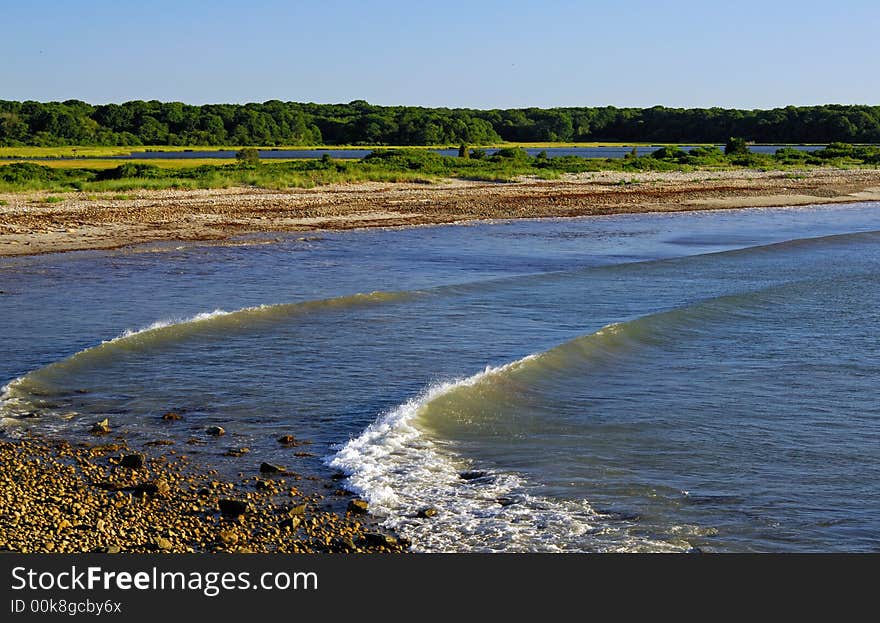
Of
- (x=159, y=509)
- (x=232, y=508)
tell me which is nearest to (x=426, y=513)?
(x=232, y=508)

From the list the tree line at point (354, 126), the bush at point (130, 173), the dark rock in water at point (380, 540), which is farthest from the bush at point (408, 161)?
the tree line at point (354, 126)

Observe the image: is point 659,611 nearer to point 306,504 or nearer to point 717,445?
point 306,504

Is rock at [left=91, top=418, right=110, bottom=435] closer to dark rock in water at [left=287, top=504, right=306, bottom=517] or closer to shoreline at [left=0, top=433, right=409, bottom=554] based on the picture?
shoreline at [left=0, top=433, right=409, bottom=554]

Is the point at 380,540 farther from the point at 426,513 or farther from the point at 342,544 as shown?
the point at 426,513

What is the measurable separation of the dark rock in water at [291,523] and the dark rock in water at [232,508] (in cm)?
35

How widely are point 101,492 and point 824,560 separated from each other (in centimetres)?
545

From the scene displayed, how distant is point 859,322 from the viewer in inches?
673

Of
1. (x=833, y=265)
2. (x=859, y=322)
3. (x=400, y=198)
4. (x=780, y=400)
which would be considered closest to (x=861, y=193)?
(x=400, y=198)

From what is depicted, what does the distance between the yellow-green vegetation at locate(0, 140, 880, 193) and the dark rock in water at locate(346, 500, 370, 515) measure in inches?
1481

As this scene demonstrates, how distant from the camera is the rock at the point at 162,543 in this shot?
23.3 ft

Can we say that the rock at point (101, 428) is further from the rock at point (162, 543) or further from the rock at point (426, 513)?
the rock at point (426, 513)

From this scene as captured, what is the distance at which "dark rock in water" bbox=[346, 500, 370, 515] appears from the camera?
8312 mm

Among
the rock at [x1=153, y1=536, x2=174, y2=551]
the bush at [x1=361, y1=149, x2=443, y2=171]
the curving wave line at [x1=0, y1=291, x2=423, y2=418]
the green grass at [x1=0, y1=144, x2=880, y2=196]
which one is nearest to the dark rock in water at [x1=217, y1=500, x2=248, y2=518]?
the rock at [x1=153, y1=536, x2=174, y2=551]

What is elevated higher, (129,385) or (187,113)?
(187,113)
